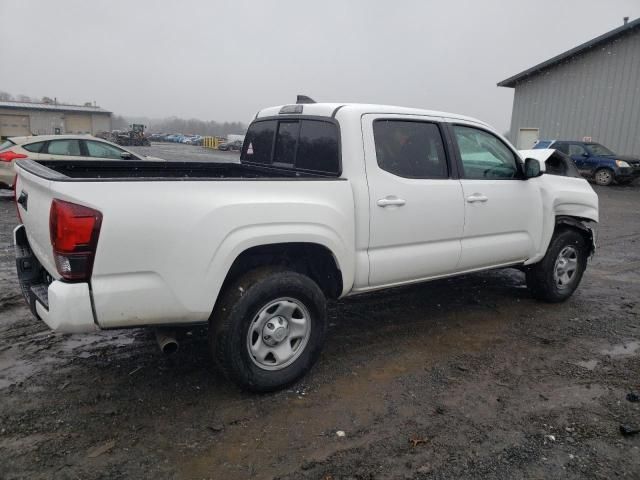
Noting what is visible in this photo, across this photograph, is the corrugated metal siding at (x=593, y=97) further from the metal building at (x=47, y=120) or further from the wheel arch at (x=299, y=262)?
the metal building at (x=47, y=120)

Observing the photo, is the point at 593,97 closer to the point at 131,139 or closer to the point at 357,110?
the point at 357,110

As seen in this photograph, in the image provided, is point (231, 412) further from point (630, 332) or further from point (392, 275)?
point (630, 332)

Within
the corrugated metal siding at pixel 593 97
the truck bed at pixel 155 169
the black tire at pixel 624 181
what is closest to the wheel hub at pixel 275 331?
the truck bed at pixel 155 169

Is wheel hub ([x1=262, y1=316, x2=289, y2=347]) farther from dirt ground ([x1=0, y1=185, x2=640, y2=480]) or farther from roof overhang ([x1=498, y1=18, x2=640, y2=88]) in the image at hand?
roof overhang ([x1=498, y1=18, x2=640, y2=88])

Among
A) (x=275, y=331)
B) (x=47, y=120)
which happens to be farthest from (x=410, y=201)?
(x=47, y=120)

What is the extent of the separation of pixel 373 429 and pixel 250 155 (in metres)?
2.90

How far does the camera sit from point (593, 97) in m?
24.0

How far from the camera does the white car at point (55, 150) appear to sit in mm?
11125

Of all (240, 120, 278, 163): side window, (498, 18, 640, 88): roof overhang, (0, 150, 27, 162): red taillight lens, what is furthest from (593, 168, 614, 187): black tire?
(0, 150, 27, 162): red taillight lens

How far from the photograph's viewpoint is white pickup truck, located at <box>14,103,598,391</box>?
274 centimetres

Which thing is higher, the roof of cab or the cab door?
the roof of cab

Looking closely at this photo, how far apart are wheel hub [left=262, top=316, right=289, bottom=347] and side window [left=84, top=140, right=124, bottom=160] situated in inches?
368

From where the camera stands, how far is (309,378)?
3.67 meters

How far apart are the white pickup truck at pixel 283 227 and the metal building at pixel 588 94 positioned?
69.9 feet
